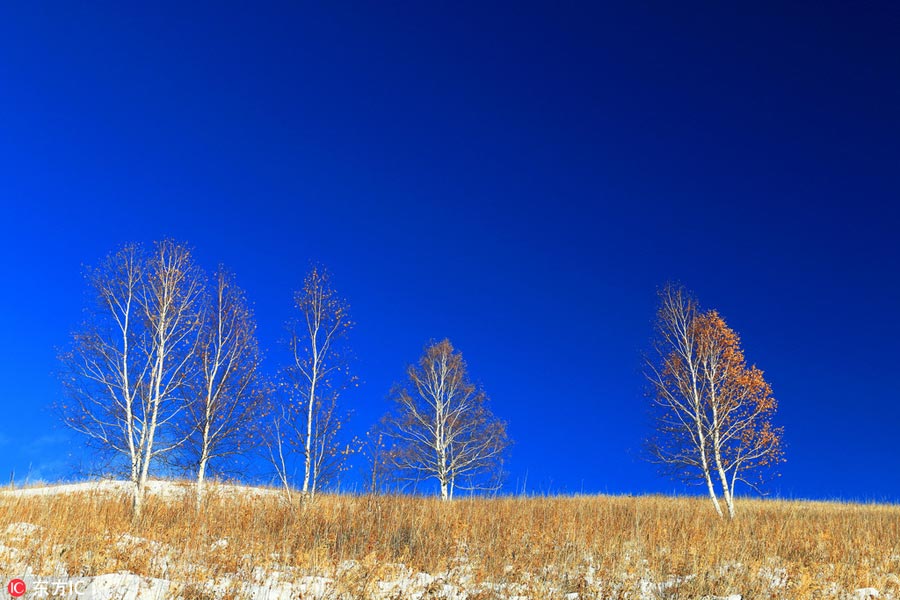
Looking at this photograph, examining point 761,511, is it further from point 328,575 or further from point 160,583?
point 160,583

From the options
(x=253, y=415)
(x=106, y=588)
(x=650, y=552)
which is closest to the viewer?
(x=106, y=588)

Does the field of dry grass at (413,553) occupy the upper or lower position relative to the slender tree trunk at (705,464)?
lower

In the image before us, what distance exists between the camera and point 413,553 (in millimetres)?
10680

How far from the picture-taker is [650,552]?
11.4 meters

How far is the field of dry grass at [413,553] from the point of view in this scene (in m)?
8.23

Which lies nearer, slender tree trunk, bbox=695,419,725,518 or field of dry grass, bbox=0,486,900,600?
field of dry grass, bbox=0,486,900,600

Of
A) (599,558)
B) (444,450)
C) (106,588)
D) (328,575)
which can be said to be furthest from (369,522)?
(444,450)

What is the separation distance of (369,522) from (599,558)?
4.73 m

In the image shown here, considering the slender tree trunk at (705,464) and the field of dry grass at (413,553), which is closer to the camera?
the field of dry grass at (413,553)

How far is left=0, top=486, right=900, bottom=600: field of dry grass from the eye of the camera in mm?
8234

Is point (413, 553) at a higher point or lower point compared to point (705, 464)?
lower

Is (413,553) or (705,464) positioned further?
(705,464)

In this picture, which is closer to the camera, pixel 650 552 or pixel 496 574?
pixel 496 574

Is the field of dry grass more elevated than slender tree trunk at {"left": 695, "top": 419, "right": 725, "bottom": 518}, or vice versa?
slender tree trunk at {"left": 695, "top": 419, "right": 725, "bottom": 518}
